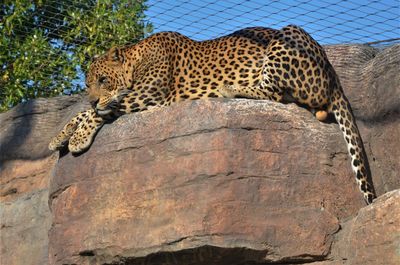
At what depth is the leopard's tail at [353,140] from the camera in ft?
24.0

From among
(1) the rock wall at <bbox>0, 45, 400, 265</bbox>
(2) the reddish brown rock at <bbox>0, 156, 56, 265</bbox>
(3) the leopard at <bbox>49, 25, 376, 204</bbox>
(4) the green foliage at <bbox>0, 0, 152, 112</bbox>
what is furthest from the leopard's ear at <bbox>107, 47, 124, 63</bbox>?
(4) the green foliage at <bbox>0, 0, 152, 112</bbox>

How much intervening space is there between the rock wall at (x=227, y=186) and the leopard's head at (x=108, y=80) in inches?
16.6

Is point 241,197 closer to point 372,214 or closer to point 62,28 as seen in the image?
point 372,214

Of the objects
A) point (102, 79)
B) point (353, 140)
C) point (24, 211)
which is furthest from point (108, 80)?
point (353, 140)

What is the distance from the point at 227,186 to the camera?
694cm

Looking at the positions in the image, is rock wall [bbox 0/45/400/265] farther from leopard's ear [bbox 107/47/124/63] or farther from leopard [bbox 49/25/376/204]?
leopard's ear [bbox 107/47/124/63]

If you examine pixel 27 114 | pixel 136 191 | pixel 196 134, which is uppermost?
pixel 196 134

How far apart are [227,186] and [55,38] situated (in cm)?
425

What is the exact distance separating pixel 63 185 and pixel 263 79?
1.86 meters

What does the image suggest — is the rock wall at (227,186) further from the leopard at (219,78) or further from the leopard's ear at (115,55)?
the leopard's ear at (115,55)

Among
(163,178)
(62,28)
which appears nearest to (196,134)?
(163,178)

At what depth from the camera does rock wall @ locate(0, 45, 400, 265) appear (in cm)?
691

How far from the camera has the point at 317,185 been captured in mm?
7184

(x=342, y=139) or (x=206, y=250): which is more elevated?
(x=342, y=139)
